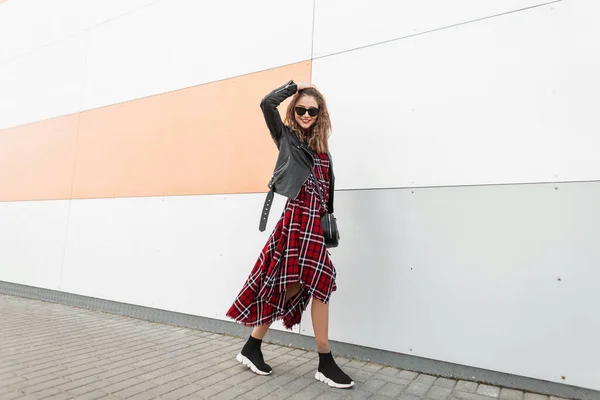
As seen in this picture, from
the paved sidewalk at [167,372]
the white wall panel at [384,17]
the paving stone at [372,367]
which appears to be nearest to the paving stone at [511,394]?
the paved sidewalk at [167,372]

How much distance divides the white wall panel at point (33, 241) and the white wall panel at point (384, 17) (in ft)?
12.2

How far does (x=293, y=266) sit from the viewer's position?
8.16 ft

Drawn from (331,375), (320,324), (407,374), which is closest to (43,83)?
(320,324)

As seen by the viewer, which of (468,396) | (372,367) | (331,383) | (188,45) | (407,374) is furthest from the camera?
(188,45)

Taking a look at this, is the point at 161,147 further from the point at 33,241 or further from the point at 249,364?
the point at 249,364

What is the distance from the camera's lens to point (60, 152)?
5.21 metres

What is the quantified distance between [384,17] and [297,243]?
1.88 metres

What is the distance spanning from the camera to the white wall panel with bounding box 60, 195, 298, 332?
3566 millimetres

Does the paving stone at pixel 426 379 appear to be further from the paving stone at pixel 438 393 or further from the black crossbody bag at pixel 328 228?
the black crossbody bag at pixel 328 228

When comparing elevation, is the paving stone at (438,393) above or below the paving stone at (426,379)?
below

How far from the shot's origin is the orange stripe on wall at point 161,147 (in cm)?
365

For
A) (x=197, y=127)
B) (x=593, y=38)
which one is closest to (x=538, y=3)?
(x=593, y=38)

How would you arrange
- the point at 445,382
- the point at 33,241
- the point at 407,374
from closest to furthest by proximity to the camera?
1. the point at 445,382
2. the point at 407,374
3. the point at 33,241

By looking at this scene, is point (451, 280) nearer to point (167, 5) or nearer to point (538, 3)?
point (538, 3)
